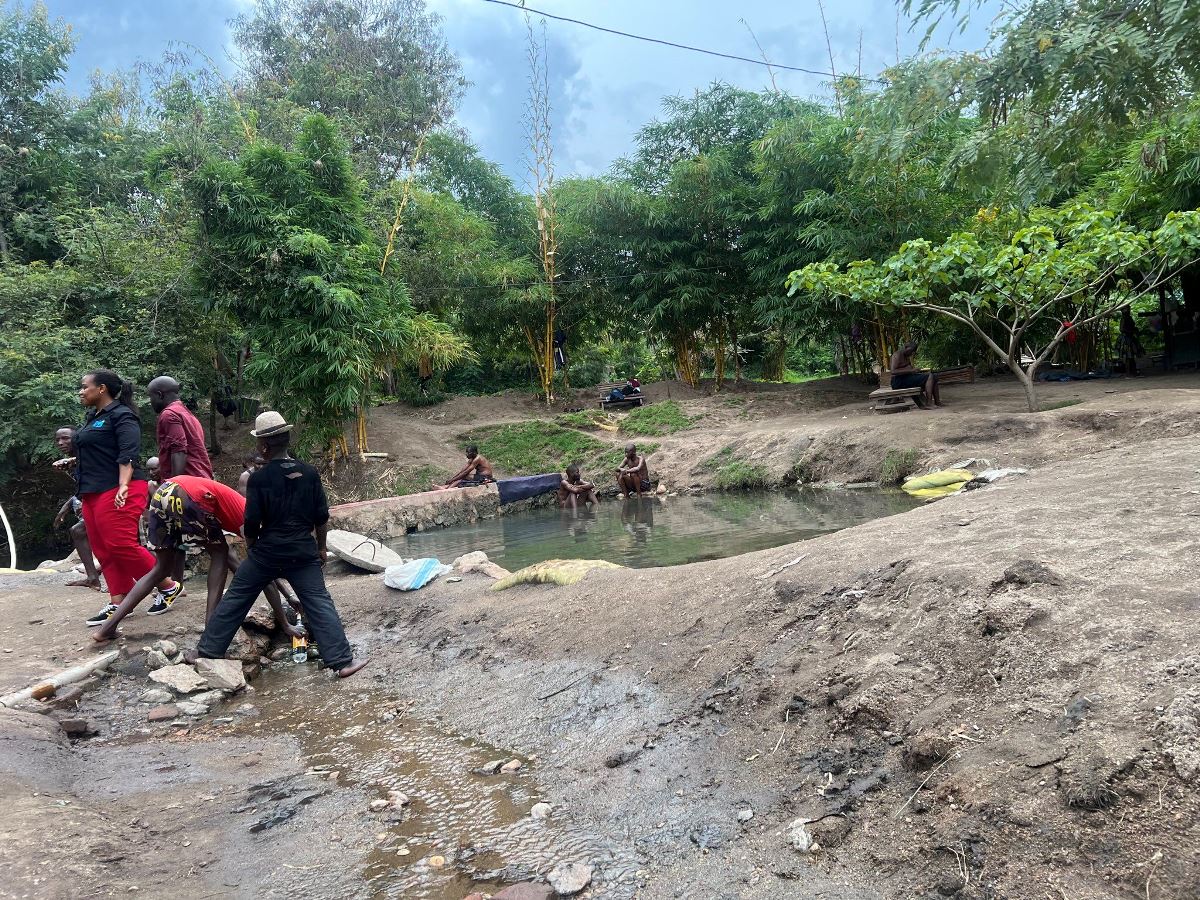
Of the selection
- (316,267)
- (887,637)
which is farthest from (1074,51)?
(316,267)

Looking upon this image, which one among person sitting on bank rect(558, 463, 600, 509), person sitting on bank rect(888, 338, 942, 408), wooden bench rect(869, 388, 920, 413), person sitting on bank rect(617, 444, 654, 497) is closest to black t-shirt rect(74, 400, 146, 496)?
person sitting on bank rect(558, 463, 600, 509)

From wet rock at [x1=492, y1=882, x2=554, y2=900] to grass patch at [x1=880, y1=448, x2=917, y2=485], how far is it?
10.6m

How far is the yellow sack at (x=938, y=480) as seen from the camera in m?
9.99

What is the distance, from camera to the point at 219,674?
4961mm

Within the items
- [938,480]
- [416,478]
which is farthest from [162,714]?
[416,478]

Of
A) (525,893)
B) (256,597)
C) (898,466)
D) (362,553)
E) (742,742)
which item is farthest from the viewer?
(898,466)

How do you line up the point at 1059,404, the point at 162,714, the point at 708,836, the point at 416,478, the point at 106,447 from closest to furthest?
the point at 708,836 < the point at 162,714 < the point at 106,447 < the point at 1059,404 < the point at 416,478

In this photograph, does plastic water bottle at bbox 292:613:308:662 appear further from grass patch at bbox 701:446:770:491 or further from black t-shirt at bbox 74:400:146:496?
grass patch at bbox 701:446:770:491

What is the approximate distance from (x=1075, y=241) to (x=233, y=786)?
12.2 m

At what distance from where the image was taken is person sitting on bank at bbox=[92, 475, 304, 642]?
211 inches

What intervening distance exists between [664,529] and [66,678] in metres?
7.29

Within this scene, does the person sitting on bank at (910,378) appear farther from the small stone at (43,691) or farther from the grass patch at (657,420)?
the small stone at (43,691)

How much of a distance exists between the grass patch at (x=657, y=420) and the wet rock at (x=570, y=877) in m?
17.2

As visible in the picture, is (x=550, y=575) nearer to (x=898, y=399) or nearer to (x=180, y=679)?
(x=180, y=679)
